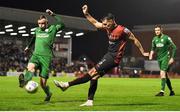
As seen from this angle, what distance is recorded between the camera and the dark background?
63.8 metres

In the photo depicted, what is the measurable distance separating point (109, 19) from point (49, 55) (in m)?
2.22

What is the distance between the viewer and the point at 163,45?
16.0 meters

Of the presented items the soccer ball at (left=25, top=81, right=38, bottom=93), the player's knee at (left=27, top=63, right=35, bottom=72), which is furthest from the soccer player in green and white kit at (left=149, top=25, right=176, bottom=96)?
the soccer ball at (left=25, top=81, right=38, bottom=93)

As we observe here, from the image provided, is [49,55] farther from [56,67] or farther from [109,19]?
[56,67]

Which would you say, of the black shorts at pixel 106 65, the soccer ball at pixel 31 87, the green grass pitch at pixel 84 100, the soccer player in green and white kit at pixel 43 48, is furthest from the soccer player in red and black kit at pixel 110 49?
the soccer player in green and white kit at pixel 43 48

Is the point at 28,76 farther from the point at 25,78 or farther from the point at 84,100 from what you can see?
the point at 84,100

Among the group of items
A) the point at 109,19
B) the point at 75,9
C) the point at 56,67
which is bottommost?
the point at 56,67

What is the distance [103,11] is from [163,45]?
5261cm

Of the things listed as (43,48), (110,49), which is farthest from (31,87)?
(110,49)

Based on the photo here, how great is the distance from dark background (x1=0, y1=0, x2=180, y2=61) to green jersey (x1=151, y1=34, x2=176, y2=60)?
4666 cm

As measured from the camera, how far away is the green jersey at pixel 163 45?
15953mm

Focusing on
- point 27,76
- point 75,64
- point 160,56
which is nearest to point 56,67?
point 75,64

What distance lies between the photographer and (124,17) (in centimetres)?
7131

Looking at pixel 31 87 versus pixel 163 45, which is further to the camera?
pixel 163 45
